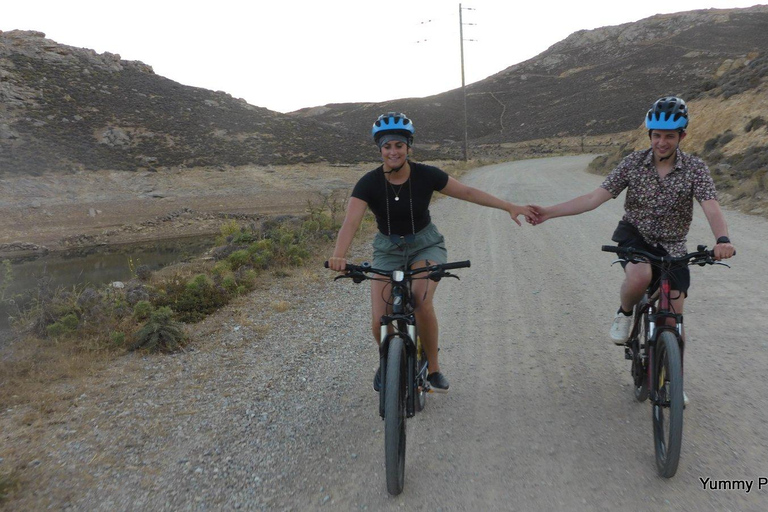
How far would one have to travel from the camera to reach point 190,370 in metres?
5.11

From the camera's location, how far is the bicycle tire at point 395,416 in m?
2.92

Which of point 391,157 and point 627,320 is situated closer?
point 391,157

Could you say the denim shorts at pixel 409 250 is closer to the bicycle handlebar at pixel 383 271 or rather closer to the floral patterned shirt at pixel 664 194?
the bicycle handlebar at pixel 383 271

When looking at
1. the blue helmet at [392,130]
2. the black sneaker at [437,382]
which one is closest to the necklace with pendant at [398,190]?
the blue helmet at [392,130]

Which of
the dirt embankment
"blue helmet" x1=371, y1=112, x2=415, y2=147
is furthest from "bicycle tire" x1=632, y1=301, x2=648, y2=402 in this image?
the dirt embankment

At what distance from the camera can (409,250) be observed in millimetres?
3730

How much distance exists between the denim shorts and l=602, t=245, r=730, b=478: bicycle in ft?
3.71

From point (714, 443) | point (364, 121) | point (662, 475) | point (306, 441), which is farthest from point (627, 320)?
point (364, 121)

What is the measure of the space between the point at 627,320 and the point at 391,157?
6.97ft

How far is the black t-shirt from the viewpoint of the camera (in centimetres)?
362

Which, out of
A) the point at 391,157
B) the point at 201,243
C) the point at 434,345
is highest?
the point at 391,157

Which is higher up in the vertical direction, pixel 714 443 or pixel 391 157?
pixel 391 157

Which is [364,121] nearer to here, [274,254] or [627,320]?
[274,254]

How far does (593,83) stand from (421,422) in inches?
3337
